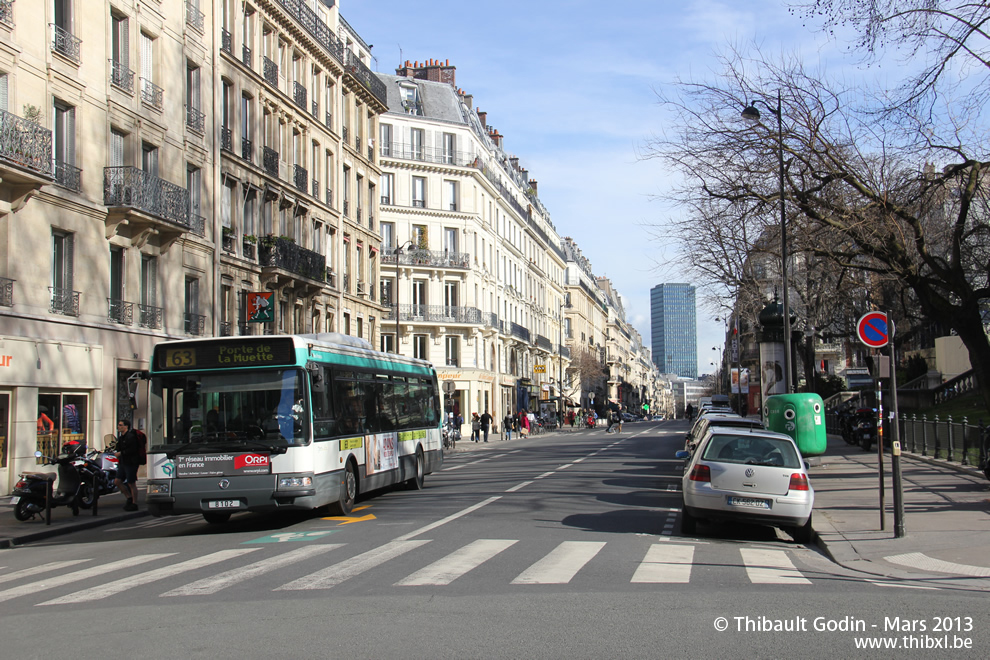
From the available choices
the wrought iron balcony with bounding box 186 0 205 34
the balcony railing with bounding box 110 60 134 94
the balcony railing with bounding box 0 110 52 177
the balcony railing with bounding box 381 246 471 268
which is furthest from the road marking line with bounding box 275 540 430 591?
the balcony railing with bounding box 381 246 471 268

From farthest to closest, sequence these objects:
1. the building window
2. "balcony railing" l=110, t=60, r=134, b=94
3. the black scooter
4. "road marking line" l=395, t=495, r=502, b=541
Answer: the building window < "balcony railing" l=110, t=60, r=134, b=94 < the black scooter < "road marking line" l=395, t=495, r=502, b=541

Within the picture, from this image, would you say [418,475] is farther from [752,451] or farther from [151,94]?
[151,94]

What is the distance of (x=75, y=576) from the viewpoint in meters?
10.5

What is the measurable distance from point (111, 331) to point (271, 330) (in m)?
11.0

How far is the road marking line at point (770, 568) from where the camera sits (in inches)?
374

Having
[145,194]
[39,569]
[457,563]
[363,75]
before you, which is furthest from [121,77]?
[363,75]

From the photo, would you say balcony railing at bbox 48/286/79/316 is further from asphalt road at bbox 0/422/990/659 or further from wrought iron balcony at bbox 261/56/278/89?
wrought iron balcony at bbox 261/56/278/89

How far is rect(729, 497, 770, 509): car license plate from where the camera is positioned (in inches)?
492

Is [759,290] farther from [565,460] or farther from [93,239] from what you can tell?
[93,239]

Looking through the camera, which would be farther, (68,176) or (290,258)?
(290,258)

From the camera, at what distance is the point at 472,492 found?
1969 cm

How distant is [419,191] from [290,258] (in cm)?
2780

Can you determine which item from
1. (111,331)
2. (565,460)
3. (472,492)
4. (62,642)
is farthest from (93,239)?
(62,642)

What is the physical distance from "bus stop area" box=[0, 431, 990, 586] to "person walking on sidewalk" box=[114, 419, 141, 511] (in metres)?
0.36
